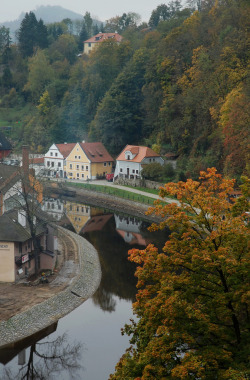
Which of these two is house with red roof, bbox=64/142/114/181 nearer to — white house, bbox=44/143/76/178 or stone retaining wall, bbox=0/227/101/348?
white house, bbox=44/143/76/178

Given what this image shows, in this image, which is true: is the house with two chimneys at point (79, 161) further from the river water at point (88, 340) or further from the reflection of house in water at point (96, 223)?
the river water at point (88, 340)

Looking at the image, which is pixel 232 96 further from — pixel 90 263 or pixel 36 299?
pixel 36 299

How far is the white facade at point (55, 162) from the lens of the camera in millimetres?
65000

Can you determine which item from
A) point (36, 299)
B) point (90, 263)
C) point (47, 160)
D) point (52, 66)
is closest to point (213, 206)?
point (36, 299)

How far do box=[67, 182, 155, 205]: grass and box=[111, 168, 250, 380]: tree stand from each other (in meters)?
33.8

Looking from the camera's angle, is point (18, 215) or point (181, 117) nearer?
point (18, 215)

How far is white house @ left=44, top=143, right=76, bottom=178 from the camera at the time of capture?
6500cm

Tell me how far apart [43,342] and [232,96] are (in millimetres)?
36516

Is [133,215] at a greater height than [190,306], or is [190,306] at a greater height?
[190,306]

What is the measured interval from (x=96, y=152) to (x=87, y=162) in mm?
2801

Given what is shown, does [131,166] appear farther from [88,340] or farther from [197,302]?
[197,302]

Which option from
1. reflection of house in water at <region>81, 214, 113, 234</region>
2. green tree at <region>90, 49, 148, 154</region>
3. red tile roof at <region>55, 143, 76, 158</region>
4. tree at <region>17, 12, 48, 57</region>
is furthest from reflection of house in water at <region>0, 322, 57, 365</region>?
tree at <region>17, 12, 48, 57</region>

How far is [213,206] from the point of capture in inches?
523

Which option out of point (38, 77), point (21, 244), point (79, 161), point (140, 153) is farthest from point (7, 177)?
point (38, 77)
